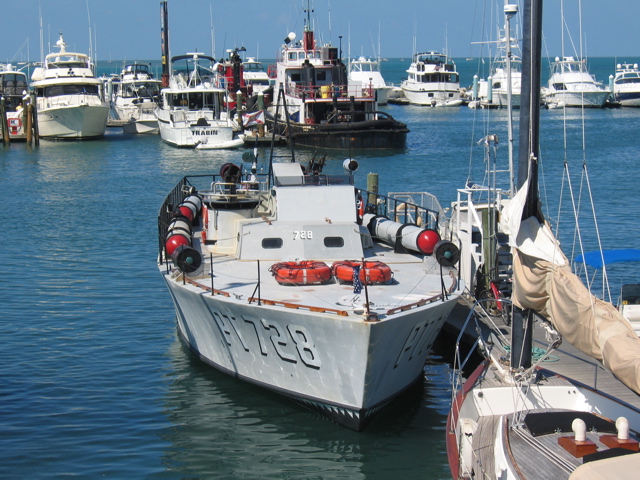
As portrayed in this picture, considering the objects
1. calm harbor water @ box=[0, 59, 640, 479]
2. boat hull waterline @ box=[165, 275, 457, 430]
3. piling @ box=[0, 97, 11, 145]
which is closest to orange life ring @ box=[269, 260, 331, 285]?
boat hull waterline @ box=[165, 275, 457, 430]

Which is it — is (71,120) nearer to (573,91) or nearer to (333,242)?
(333,242)

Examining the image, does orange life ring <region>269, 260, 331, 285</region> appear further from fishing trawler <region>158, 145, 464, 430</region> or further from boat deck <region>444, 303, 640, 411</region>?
boat deck <region>444, 303, 640, 411</region>

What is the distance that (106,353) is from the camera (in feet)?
62.4

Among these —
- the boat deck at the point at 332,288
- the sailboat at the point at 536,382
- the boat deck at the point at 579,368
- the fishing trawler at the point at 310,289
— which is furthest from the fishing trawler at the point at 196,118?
the sailboat at the point at 536,382

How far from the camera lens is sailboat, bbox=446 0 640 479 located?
33.5 ft

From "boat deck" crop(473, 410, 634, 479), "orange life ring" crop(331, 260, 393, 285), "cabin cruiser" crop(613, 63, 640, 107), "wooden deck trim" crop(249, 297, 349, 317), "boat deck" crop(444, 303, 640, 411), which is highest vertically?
"cabin cruiser" crop(613, 63, 640, 107)

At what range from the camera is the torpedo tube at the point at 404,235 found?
18234 millimetres

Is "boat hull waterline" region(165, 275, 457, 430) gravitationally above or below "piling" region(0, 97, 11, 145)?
below

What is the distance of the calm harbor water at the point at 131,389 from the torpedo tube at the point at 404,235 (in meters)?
2.62

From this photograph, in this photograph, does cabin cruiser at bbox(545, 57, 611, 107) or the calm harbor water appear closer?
the calm harbor water

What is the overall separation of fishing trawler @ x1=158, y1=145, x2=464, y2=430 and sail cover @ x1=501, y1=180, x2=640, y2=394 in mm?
2730

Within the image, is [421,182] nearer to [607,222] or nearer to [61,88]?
[607,222]

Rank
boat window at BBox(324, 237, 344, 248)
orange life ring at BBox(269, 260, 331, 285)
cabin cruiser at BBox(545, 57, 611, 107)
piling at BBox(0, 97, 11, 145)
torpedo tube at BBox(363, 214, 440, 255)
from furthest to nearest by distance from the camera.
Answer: cabin cruiser at BBox(545, 57, 611, 107)
piling at BBox(0, 97, 11, 145)
torpedo tube at BBox(363, 214, 440, 255)
boat window at BBox(324, 237, 344, 248)
orange life ring at BBox(269, 260, 331, 285)

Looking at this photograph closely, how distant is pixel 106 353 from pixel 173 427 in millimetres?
4330
